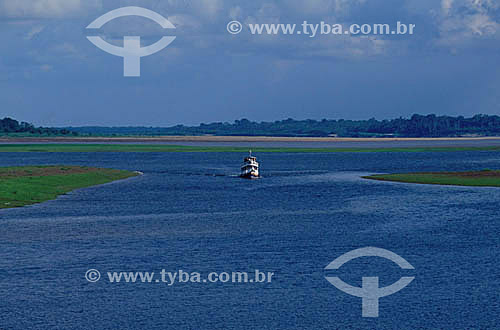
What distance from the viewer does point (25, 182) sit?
7431 centimetres

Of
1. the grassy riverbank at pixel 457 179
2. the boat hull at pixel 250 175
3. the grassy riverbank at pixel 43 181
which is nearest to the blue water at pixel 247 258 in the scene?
the grassy riverbank at pixel 43 181

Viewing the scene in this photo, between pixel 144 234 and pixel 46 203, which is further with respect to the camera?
pixel 46 203

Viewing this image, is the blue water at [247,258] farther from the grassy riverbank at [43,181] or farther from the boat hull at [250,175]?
the boat hull at [250,175]

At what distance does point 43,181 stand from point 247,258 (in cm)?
4471

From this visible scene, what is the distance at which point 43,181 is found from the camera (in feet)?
254

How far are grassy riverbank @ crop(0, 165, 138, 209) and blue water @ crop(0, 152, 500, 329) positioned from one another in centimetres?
268

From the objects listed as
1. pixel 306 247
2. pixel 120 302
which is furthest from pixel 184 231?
pixel 120 302

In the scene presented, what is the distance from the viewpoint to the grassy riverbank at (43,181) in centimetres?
6425

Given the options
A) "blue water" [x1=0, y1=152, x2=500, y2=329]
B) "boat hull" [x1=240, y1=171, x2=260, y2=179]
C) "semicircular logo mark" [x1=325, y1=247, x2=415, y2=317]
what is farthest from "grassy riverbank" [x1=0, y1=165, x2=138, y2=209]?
"semicircular logo mark" [x1=325, y1=247, x2=415, y2=317]

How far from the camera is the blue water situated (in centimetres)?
2675

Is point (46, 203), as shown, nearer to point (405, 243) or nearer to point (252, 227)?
point (252, 227)

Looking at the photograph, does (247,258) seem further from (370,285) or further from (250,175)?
(250,175)

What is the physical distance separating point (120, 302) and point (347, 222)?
2555 cm

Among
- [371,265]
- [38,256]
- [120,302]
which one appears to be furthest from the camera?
[38,256]
